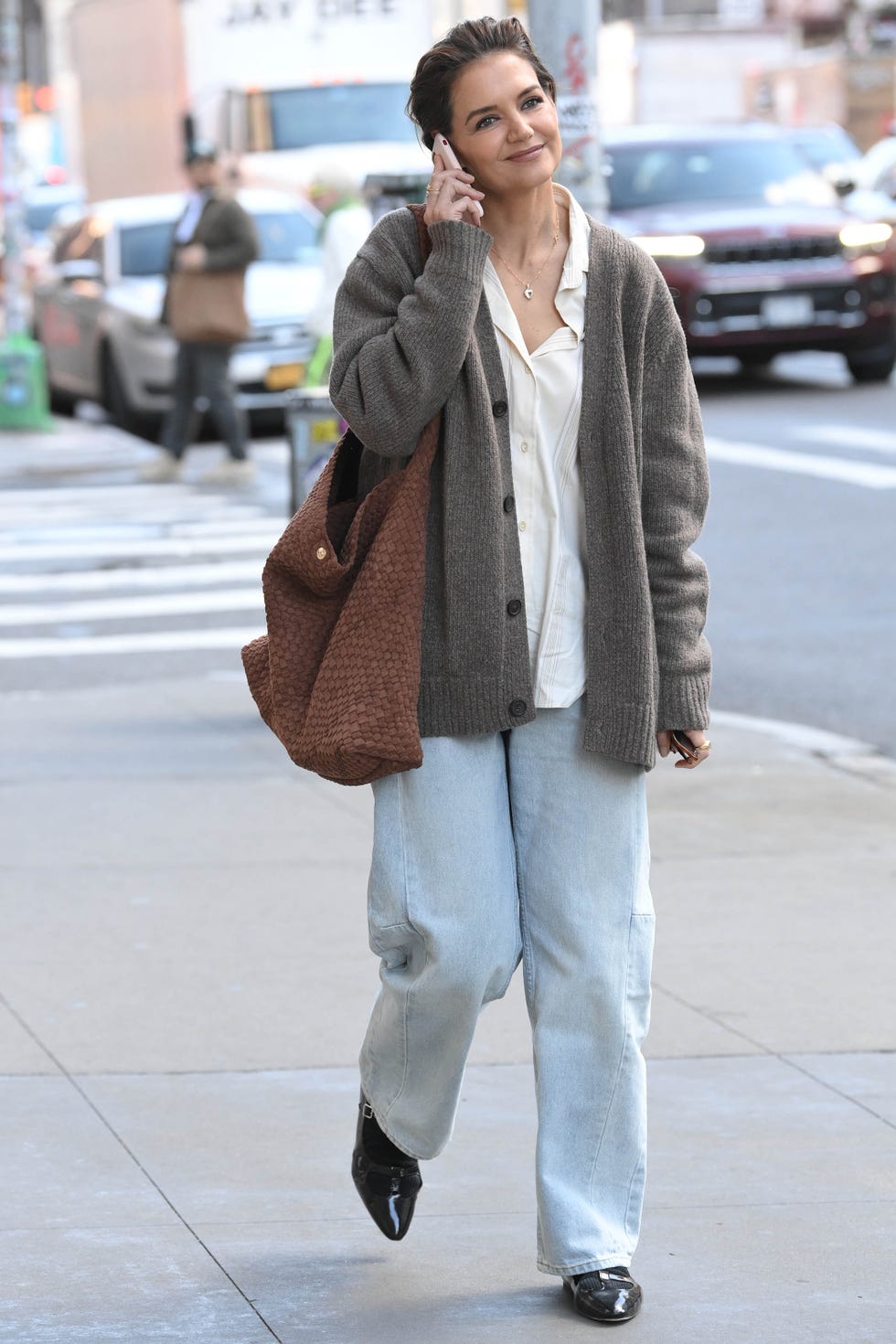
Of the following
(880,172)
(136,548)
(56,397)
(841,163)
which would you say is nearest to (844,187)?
(841,163)

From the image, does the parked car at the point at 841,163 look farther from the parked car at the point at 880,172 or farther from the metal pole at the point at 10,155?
the metal pole at the point at 10,155

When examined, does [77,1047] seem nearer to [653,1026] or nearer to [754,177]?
[653,1026]

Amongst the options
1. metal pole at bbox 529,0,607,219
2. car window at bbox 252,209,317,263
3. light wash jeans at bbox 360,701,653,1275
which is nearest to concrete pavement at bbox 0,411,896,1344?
light wash jeans at bbox 360,701,653,1275

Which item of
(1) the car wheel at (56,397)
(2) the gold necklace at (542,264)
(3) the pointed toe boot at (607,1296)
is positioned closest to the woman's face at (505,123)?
(2) the gold necklace at (542,264)

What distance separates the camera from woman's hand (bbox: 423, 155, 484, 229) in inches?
143

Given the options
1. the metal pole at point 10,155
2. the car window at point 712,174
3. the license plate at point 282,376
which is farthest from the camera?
the metal pole at point 10,155

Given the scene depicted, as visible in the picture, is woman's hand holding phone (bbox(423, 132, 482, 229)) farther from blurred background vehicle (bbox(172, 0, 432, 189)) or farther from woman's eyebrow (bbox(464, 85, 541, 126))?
blurred background vehicle (bbox(172, 0, 432, 189))

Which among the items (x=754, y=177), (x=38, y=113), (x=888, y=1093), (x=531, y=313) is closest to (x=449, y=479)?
(x=531, y=313)

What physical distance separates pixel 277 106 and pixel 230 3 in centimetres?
276

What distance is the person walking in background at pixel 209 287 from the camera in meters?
14.8

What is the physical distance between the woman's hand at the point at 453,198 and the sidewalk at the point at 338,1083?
64.5 inches

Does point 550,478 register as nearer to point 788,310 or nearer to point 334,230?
point 334,230

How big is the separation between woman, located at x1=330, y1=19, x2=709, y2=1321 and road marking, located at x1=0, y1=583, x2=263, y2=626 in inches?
291

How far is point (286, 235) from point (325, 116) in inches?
213
